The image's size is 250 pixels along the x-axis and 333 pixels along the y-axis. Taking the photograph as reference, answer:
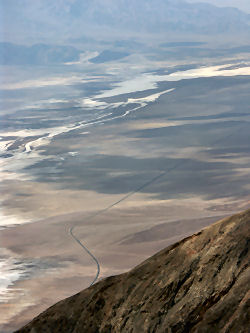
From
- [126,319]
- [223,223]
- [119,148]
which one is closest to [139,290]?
[126,319]

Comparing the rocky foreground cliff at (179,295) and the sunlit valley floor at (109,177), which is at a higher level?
the rocky foreground cliff at (179,295)

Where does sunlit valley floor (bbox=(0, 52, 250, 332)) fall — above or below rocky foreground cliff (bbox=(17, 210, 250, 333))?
below

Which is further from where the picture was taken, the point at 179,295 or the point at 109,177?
the point at 109,177

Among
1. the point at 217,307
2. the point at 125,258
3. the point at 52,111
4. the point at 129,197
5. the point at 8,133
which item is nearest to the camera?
the point at 217,307

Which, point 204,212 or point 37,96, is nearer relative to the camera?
point 204,212

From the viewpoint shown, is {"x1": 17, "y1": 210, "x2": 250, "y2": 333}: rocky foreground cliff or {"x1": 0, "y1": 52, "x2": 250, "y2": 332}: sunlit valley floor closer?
{"x1": 17, "y1": 210, "x2": 250, "y2": 333}: rocky foreground cliff

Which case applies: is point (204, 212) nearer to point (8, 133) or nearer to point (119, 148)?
point (119, 148)

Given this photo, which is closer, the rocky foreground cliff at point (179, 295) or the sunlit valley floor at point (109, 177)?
the rocky foreground cliff at point (179, 295)

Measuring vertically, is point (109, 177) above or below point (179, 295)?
below
